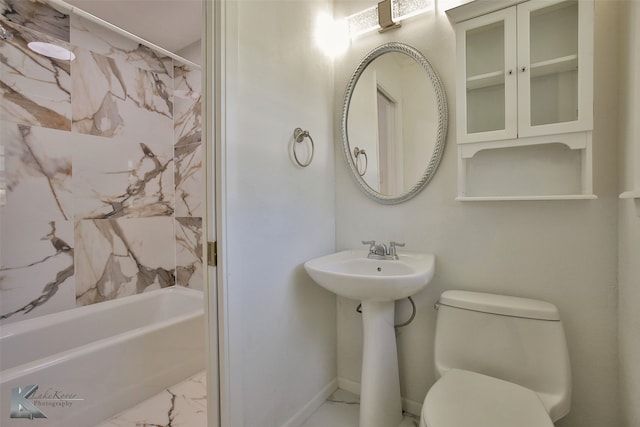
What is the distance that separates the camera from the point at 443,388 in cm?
105

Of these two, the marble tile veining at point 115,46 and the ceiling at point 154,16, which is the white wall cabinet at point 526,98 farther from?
the marble tile veining at point 115,46

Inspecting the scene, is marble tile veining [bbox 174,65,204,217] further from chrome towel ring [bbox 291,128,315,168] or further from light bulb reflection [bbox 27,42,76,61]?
chrome towel ring [bbox 291,128,315,168]

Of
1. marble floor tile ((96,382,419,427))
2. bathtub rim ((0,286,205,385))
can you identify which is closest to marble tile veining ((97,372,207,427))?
marble floor tile ((96,382,419,427))

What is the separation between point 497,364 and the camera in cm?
120

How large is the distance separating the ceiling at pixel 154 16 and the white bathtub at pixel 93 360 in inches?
80.2

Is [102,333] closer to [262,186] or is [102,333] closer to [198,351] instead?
[198,351]

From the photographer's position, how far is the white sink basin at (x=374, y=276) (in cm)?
115

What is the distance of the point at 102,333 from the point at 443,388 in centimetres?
223

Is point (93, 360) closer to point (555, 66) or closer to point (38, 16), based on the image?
point (38, 16)

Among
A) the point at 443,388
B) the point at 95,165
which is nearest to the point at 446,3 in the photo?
A: the point at 443,388

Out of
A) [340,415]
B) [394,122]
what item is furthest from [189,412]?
[394,122]

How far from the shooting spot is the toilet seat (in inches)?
34.3
